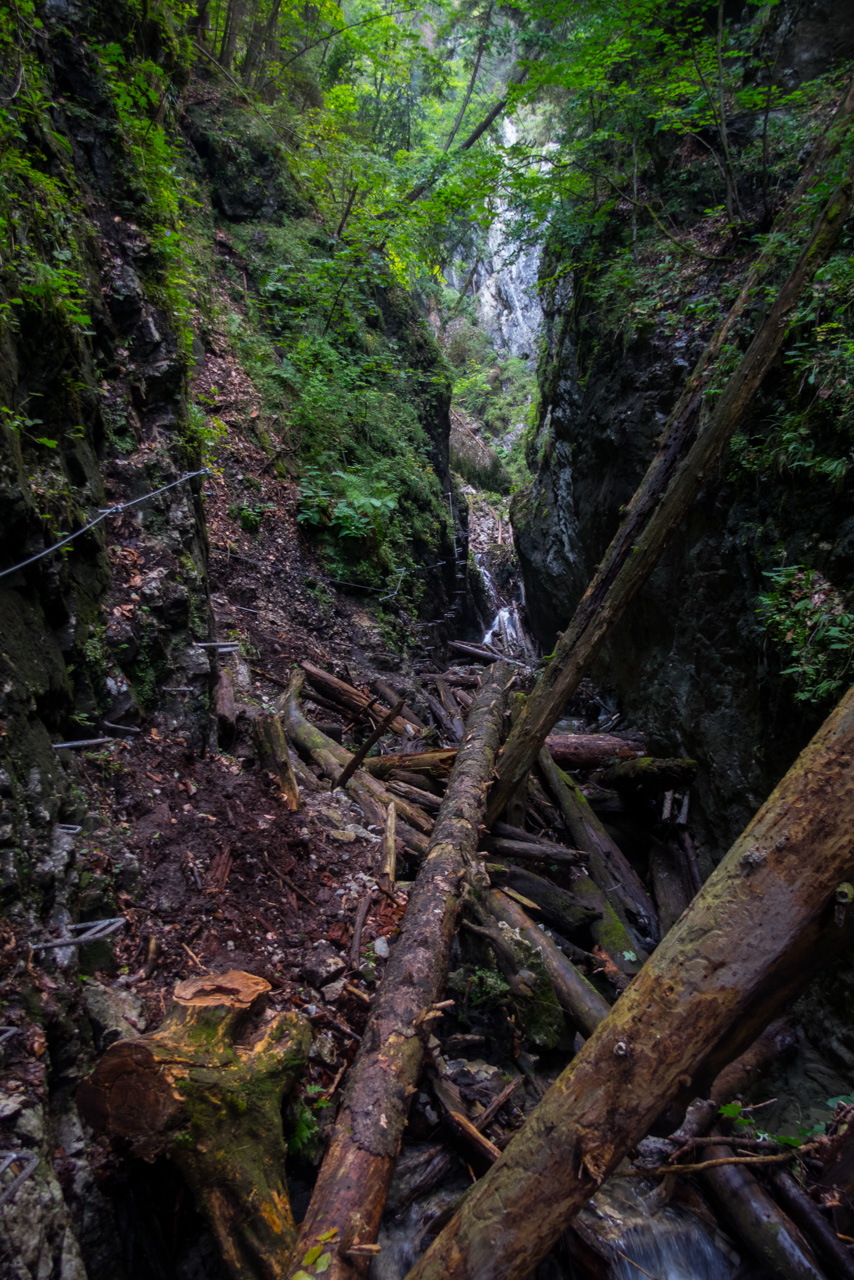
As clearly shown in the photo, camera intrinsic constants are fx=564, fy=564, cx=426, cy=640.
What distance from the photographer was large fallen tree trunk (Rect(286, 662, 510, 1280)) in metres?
1.98

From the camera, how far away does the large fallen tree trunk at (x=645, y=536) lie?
514 centimetres

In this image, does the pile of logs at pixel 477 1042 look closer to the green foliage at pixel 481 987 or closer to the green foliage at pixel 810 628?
the green foliage at pixel 481 987

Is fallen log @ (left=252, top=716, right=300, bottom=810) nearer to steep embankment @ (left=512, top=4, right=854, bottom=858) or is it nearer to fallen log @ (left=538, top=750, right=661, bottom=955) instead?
fallen log @ (left=538, top=750, right=661, bottom=955)

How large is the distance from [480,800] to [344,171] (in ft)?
41.5

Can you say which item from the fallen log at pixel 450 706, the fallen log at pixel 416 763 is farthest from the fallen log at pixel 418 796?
the fallen log at pixel 450 706

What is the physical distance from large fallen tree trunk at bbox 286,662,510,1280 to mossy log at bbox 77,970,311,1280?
17 centimetres

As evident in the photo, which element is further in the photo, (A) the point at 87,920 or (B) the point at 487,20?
(B) the point at 487,20

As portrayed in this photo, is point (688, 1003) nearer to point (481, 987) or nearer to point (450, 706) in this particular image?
point (481, 987)

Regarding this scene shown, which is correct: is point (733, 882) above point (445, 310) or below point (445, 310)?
below

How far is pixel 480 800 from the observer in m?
4.95

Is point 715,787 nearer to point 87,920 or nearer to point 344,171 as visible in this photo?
point 87,920

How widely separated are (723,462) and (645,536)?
1658 millimetres

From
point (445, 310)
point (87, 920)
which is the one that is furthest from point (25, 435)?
point (445, 310)

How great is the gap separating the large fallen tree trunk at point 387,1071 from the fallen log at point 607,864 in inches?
65.9
